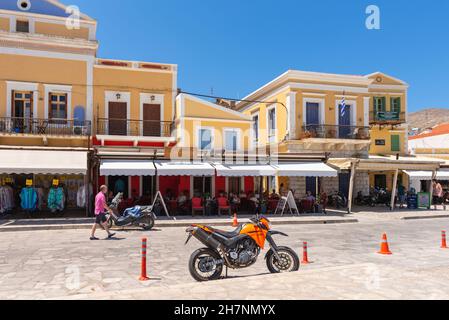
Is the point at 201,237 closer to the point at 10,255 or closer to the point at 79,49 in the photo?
the point at 10,255

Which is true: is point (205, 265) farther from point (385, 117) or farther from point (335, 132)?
point (385, 117)

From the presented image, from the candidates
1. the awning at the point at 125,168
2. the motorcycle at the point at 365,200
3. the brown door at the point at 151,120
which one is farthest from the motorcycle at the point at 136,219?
the motorcycle at the point at 365,200

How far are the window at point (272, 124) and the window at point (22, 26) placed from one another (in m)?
15.8

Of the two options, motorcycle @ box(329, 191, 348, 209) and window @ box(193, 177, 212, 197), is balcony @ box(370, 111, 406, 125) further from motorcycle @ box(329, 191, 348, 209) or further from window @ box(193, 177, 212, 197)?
window @ box(193, 177, 212, 197)

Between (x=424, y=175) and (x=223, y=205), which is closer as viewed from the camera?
(x=223, y=205)

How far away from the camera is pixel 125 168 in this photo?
671 inches

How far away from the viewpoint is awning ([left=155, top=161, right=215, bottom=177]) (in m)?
17.5

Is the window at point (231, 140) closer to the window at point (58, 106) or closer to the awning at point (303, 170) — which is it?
the awning at point (303, 170)

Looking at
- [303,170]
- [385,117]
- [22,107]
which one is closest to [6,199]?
[22,107]

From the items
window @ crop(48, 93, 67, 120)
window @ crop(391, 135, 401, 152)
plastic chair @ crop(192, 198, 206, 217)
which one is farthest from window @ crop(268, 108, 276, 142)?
window @ crop(48, 93, 67, 120)

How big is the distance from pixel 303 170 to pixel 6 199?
45.4 ft

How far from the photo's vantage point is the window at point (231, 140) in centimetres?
2314

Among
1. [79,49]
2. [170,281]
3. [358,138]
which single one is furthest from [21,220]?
[358,138]
